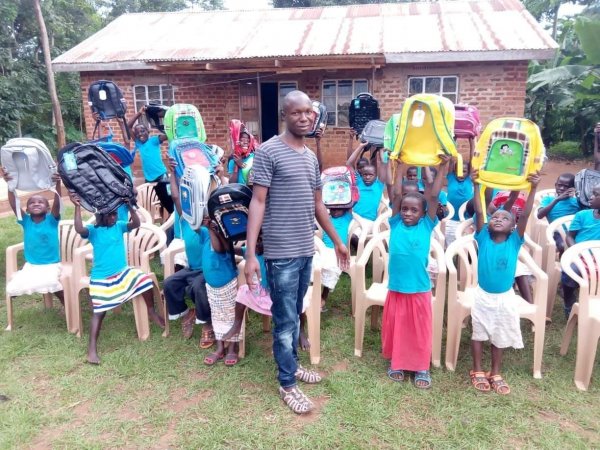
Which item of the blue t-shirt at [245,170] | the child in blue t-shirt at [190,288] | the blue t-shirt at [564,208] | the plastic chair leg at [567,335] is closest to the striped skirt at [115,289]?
the child in blue t-shirt at [190,288]

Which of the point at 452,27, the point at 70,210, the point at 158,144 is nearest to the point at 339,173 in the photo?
the point at 158,144

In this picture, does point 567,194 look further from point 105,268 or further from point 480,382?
point 105,268

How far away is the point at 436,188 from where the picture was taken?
313cm

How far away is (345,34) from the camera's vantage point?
10031 millimetres

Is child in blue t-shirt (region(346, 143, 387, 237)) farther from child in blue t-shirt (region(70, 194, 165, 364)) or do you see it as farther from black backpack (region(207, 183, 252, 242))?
child in blue t-shirt (region(70, 194, 165, 364))

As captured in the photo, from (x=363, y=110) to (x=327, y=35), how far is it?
470 centimetres

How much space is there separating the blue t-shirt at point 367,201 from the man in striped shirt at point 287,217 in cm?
215

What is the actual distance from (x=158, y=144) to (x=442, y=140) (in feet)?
13.5

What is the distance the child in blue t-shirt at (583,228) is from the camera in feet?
12.7

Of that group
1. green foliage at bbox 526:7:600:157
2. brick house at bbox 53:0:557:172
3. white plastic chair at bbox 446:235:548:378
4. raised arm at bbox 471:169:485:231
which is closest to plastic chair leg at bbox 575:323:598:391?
white plastic chair at bbox 446:235:548:378

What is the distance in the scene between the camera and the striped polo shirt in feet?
8.99

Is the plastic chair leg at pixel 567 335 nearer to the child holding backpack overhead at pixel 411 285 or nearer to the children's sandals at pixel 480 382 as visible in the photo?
the children's sandals at pixel 480 382

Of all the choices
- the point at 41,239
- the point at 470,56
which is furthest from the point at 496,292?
the point at 470,56

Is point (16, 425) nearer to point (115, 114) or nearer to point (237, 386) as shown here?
point (237, 386)
